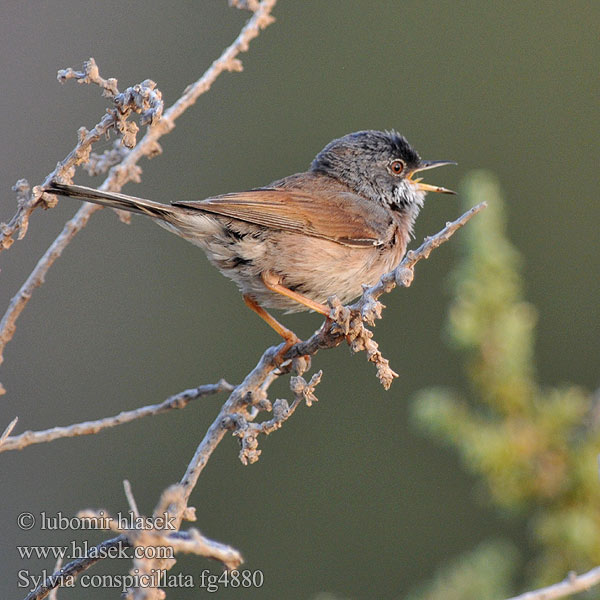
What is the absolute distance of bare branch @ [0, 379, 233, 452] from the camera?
250 centimetres

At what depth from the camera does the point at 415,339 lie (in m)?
8.31

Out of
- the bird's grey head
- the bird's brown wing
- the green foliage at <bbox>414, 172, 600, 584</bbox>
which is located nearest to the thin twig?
the bird's brown wing

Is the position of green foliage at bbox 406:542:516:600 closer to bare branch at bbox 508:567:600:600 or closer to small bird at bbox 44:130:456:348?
small bird at bbox 44:130:456:348

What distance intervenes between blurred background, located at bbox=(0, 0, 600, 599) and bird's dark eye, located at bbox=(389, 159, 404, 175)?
2.34 m

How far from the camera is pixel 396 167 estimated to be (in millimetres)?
5055

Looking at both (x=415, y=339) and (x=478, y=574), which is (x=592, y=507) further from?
(x=415, y=339)

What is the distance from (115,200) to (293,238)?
114cm

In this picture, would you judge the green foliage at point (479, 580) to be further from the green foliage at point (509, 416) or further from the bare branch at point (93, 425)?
the bare branch at point (93, 425)

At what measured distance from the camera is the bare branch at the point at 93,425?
8.20 ft

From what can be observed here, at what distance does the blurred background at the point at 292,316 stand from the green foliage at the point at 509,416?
11.4ft

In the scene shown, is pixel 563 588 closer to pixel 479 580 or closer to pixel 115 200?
pixel 479 580

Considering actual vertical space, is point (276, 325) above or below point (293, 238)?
below

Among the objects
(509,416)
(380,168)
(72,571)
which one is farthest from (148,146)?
(380,168)

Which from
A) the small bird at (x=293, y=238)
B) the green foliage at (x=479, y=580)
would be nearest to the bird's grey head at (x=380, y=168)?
the small bird at (x=293, y=238)
